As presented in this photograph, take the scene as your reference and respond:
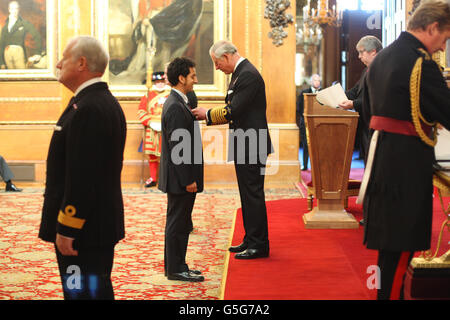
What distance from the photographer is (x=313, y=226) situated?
21.2ft

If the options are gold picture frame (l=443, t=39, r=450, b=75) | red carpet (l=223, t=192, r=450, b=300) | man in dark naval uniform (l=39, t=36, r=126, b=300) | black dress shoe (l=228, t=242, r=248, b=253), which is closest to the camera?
man in dark naval uniform (l=39, t=36, r=126, b=300)

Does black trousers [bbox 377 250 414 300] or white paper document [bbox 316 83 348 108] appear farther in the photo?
white paper document [bbox 316 83 348 108]

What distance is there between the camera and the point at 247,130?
201 inches

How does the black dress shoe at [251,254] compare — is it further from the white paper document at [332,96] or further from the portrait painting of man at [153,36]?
the portrait painting of man at [153,36]

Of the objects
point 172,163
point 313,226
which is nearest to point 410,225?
point 172,163

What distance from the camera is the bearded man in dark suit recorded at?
15.4 ft

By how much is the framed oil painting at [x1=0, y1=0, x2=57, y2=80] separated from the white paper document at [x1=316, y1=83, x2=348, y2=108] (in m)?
5.86

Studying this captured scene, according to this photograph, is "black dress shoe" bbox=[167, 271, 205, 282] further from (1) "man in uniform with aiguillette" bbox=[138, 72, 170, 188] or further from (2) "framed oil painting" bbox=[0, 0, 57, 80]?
(2) "framed oil painting" bbox=[0, 0, 57, 80]

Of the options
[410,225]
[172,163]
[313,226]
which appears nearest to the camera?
[410,225]

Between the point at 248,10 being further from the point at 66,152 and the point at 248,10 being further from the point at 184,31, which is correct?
the point at 66,152

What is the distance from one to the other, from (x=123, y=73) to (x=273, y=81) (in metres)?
2.43

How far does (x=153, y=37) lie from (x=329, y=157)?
525 cm

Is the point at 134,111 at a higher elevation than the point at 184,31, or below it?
below

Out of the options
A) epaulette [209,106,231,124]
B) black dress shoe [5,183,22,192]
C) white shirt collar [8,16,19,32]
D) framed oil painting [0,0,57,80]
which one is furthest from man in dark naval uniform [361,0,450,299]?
white shirt collar [8,16,19,32]
